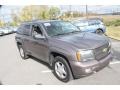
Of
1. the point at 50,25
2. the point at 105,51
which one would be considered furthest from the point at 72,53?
the point at 50,25

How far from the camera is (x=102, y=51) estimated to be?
458 cm

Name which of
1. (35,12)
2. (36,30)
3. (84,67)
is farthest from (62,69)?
(35,12)

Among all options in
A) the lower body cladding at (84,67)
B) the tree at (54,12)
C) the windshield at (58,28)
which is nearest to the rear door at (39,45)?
the windshield at (58,28)

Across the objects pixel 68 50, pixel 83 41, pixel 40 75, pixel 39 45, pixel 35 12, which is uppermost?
pixel 83 41

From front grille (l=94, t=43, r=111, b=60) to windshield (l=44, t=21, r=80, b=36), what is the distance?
1.36m

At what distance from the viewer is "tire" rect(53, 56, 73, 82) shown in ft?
14.8

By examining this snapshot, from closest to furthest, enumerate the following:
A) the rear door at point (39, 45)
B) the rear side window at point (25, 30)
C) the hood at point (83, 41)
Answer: the hood at point (83, 41) < the rear door at point (39, 45) < the rear side window at point (25, 30)

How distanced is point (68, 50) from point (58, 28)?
154 cm

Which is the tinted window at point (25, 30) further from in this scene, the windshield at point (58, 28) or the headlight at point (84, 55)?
the headlight at point (84, 55)

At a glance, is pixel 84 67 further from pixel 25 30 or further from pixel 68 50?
pixel 25 30

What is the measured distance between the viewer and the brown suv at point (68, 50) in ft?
13.9

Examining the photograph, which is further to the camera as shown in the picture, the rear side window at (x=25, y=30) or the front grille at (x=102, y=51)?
the rear side window at (x=25, y=30)

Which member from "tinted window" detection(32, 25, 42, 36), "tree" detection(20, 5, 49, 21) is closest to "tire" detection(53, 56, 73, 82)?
"tinted window" detection(32, 25, 42, 36)

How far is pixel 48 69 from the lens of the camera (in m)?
5.96
